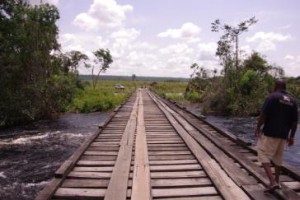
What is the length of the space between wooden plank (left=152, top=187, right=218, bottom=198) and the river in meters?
3.98

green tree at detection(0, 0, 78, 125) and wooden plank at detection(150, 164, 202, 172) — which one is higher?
green tree at detection(0, 0, 78, 125)

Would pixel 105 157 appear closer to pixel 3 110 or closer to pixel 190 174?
pixel 190 174

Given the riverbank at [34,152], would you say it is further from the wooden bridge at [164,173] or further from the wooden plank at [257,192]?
the wooden plank at [257,192]

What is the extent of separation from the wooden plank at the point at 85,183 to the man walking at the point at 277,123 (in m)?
2.54

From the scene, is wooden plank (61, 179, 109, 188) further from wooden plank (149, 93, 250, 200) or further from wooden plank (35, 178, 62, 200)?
wooden plank (149, 93, 250, 200)

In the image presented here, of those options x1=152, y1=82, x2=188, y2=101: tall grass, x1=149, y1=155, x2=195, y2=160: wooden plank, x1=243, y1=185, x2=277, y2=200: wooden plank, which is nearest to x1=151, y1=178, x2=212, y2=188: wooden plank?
x1=243, y1=185, x2=277, y2=200: wooden plank

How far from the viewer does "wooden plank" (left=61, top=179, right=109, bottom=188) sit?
225 inches

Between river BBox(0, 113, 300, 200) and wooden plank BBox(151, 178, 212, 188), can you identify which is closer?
wooden plank BBox(151, 178, 212, 188)

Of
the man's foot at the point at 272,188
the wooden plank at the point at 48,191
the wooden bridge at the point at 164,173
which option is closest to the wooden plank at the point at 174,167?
the wooden bridge at the point at 164,173

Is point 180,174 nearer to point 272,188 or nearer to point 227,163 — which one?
point 227,163

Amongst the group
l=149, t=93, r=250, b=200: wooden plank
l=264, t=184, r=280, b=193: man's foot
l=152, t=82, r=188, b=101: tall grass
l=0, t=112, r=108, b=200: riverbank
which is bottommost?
l=0, t=112, r=108, b=200: riverbank

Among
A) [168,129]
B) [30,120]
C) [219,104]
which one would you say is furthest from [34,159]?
[219,104]

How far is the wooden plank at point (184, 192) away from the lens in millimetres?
5312

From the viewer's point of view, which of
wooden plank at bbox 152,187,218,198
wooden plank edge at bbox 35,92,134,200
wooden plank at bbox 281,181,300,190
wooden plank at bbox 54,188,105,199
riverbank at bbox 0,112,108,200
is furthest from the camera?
riverbank at bbox 0,112,108,200
